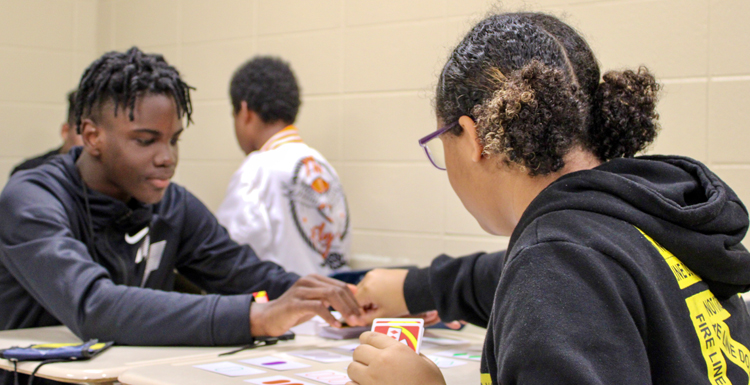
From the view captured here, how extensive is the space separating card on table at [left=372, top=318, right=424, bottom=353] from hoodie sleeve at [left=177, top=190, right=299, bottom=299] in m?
0.85

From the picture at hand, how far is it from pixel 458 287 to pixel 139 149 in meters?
0.94

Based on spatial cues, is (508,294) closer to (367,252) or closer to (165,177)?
(165,177)

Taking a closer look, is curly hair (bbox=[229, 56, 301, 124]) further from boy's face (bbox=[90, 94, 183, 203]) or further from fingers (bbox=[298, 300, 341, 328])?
fingers (bbox=[298, 300, 341, 328])

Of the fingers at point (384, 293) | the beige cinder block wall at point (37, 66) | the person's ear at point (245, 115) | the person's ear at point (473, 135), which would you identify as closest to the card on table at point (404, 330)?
the person's ear at point (473, 135)

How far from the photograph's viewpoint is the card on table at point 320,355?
1.43 meters

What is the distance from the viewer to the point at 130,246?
1.82 m

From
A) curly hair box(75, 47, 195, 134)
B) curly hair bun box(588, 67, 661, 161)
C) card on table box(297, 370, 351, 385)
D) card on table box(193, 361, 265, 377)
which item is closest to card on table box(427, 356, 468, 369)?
card on table box(297, 370, 351, 385)

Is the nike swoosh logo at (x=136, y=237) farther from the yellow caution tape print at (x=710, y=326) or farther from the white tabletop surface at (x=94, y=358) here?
the yellow caution tape print at (x=710, y=326)

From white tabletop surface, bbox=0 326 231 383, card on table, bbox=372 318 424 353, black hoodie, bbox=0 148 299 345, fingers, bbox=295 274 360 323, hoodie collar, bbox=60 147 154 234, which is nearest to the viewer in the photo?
card on table, bbox=372 318 424 353

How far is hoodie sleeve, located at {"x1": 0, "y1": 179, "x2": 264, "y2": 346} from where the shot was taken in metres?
1.48

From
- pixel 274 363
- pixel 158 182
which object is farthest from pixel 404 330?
pixel 158 182

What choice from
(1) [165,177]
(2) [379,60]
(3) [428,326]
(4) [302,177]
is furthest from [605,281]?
(2) [379,60]

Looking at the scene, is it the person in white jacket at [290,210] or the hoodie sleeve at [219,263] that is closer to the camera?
the hoodie sleeve at [219,263]

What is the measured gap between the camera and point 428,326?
183cm
